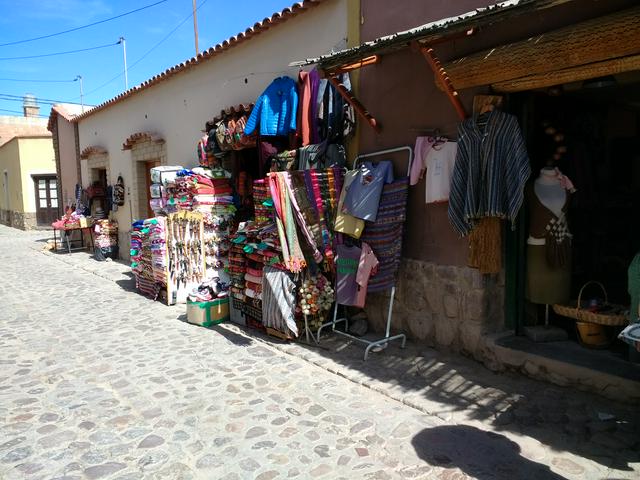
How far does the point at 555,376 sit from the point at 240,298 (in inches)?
143

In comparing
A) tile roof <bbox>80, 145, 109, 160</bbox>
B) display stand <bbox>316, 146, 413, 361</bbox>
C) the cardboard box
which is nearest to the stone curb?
the cardboard box

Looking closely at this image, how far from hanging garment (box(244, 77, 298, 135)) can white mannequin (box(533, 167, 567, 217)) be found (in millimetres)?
2885

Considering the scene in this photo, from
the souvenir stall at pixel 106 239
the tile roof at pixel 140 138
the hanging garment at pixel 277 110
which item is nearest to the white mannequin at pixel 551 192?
the hanging garment at pixel 277 110

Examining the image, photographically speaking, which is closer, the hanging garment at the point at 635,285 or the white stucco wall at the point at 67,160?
the hanging garment at the point at 635,285

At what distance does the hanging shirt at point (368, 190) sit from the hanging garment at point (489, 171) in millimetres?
882

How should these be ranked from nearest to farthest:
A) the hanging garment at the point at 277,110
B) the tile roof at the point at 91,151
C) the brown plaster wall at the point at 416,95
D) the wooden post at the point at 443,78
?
the wooden post at the point at 443,78 < the brown plaster wall at the point at 416,95 < the hanging garment at the point at 277,110 < the tile roof at the point at 91,151

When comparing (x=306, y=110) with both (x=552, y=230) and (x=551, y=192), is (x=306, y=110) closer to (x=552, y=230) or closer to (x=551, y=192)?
(x=551, y=192)

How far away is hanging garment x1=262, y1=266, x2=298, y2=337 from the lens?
5.12m

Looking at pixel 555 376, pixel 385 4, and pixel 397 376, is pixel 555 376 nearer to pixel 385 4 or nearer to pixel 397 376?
pixel 397 376

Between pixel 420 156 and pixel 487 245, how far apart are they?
3.56 ft

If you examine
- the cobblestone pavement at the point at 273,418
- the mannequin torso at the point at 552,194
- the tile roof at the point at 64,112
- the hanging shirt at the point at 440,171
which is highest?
the tile roof at the point at 64,112

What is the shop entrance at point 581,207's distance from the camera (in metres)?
4.13

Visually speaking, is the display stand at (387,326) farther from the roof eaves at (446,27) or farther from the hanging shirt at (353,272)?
the roof eaves at (446,27)

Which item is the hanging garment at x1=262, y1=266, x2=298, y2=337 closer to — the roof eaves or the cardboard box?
the cardboard box
